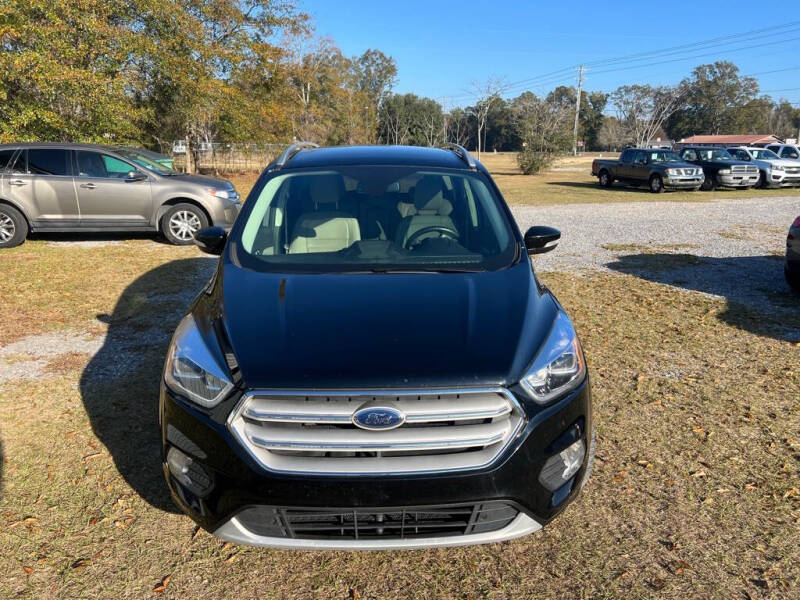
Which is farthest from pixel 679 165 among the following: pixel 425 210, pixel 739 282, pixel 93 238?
pixel 425 210

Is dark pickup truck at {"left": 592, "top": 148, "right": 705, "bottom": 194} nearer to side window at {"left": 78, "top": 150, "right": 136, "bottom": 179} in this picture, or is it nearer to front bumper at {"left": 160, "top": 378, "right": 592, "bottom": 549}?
side window at {"left": 78, "top": 150, "right": 136, "bottom": 179}

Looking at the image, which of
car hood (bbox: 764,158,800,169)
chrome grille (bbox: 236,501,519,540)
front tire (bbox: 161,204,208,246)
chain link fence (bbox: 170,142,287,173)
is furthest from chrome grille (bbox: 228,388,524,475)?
chain link fence (bbox: 170,142,287,173)

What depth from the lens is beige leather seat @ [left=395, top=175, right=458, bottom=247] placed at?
3.57 meters

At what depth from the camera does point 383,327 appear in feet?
8.13

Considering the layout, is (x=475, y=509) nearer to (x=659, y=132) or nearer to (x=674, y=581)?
(x=674, y=581)

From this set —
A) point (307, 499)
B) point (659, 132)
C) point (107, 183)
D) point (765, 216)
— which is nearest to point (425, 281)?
point (307, 499)

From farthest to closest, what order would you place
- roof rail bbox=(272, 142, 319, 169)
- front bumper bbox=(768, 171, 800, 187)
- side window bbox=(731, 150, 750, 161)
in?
side window bbox=(731, 150, 750, 161) < front bumper bbox=(768, 171, 800, 187) < roof rail bbox=(272, 142, 319, 169)

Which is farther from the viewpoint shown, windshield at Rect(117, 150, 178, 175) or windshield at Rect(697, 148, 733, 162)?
windshield at Rect(697, 148, 733, 162)

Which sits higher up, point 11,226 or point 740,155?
point 740,155

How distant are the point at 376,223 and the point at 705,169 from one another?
24.1m

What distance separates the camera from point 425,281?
2920 millimetres

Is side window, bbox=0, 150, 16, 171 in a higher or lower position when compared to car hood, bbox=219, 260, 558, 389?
higher

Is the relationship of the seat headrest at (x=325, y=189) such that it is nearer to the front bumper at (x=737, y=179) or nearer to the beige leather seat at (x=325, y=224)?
the beige leather seat at (x=325, y=224)

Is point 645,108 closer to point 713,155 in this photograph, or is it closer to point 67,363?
point 713,155
